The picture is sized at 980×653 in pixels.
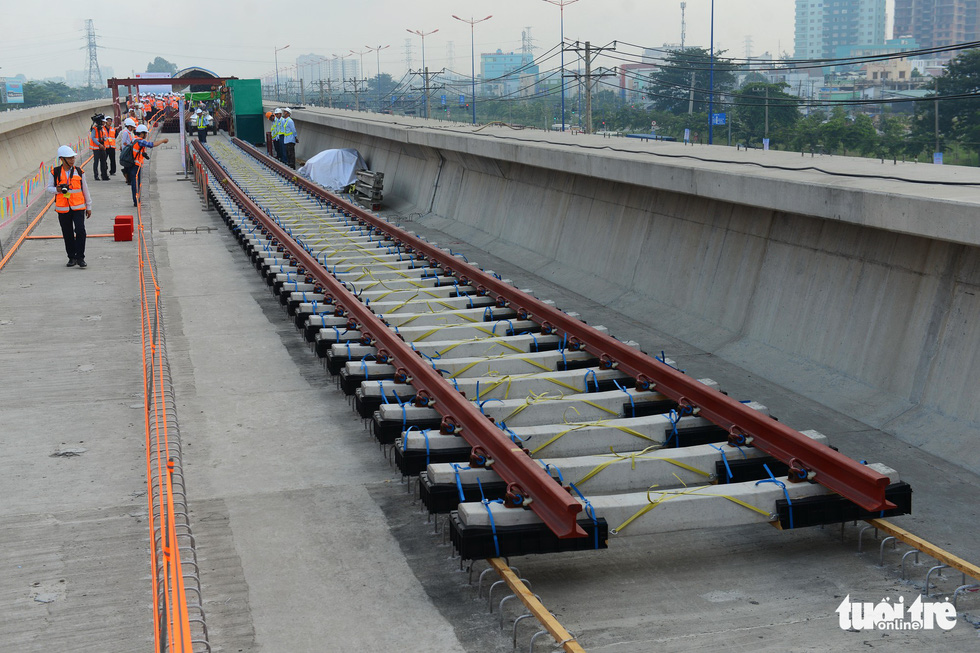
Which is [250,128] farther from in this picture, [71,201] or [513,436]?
[513,436]

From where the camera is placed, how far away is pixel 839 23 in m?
155

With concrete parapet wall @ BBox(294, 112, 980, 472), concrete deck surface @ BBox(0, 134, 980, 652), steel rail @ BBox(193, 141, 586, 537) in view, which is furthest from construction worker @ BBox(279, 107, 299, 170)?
concrete deck surface @ BBox(0, 134, 980, 652)

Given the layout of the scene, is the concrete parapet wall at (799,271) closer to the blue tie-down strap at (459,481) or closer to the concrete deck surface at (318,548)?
the concrete deck surface at (318,548)

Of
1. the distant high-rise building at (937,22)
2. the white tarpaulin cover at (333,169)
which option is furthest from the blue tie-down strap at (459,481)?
the distant high-rise building at (937,22)

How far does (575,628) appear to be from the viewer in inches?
201

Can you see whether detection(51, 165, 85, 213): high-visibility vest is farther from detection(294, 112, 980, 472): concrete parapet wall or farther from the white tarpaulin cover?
the white tarpaulin cover

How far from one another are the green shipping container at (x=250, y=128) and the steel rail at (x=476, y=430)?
3835 cm

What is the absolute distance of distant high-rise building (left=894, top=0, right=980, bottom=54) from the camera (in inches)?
3915

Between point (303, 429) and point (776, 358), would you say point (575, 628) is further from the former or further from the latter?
point (776, 358)

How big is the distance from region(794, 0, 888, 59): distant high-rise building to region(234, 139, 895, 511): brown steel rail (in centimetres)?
12751

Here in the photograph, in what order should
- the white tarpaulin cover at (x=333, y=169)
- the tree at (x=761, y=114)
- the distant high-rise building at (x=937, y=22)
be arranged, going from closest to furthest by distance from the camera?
the white tarpaulin cover at (x=333, y=169), the tree at (x=761, y=114), the distant high-rise building at (x=937, y=22)

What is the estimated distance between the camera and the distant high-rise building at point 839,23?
5453 inches

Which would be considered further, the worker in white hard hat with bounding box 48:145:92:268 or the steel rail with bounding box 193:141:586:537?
the worker in white hard hat with bounding box 48:145:92:268

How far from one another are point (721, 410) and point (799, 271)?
290cm
